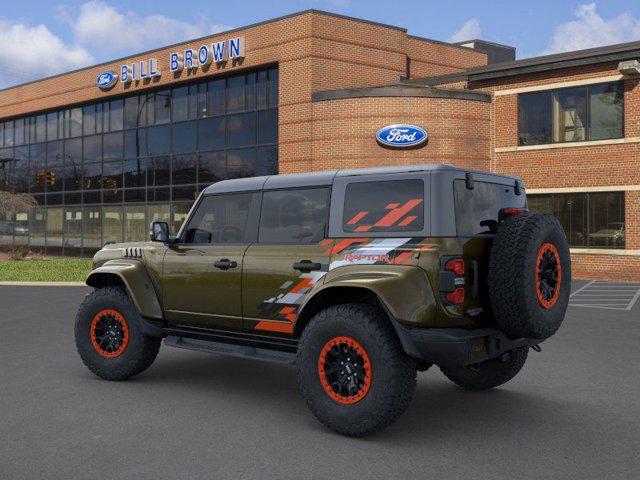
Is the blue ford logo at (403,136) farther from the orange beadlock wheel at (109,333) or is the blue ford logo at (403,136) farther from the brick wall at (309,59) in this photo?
the orange beadlock wheel at (109,333)

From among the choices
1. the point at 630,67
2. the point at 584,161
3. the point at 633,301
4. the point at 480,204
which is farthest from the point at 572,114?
the point at 480,204

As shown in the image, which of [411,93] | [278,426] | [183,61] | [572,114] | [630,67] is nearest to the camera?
[278,426]

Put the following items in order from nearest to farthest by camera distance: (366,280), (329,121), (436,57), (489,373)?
(366,280)
(489,373)
(329,121)
(436,57)

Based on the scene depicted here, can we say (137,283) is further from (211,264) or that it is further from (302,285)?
(302,285)

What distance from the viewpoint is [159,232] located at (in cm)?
662

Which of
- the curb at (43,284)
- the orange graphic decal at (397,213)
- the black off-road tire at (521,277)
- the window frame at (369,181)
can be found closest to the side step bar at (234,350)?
the window frame at (369,181)

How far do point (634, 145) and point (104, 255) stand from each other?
17736mm

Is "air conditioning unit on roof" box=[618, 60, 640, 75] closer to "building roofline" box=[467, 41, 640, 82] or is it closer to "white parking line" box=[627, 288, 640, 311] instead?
"building roofline" box=[467, 41, 640, 82]

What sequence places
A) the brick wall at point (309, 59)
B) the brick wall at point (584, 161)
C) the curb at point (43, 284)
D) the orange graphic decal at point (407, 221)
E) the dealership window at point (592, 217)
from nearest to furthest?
the orange graphic decal at point (407, 221) < the curb at point (43, 284) < the brick wall at point (584, 161) < the dealership window at point (592, 217) < the brick wall at point (309, 59)

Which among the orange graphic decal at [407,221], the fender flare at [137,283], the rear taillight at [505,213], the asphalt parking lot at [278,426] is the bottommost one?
the asphalt parking lot at [278,426]

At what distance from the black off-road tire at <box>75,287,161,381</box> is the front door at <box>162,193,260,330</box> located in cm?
44

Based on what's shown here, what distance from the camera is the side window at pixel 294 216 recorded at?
5.89 metres

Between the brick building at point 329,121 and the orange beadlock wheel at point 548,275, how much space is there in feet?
54.4

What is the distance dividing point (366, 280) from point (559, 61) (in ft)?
60.7
